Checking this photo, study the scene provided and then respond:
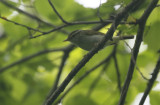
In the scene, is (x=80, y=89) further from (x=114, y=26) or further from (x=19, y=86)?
(x=114, y=26)

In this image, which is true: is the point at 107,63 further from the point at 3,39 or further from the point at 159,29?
the point at 3,39

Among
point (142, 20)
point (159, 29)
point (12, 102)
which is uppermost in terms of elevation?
point (159, 29)

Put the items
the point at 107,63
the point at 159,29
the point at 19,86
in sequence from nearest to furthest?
the point at 159,29, the point at 107,63, the point at 19,86

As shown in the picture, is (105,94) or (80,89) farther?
(80,89)

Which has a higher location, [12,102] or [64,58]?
[64,58]

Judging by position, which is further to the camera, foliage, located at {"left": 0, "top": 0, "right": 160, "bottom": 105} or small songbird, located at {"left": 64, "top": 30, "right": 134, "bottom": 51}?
foliage, located at {"left": 0, "top": 0, "right": 160, "bottom": 105}

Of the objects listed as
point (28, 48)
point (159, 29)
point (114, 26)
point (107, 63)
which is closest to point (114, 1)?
point (114, 26)

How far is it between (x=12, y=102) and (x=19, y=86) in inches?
15.0

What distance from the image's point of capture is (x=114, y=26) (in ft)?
9.52

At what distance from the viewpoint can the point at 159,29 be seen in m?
3.75

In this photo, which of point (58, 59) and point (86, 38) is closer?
point (86, 38)

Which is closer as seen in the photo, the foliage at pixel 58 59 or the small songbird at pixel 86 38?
the small songbird at pixel 86 38

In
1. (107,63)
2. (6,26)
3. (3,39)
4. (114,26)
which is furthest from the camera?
(3,39)

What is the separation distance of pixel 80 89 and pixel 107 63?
0.92 meters
